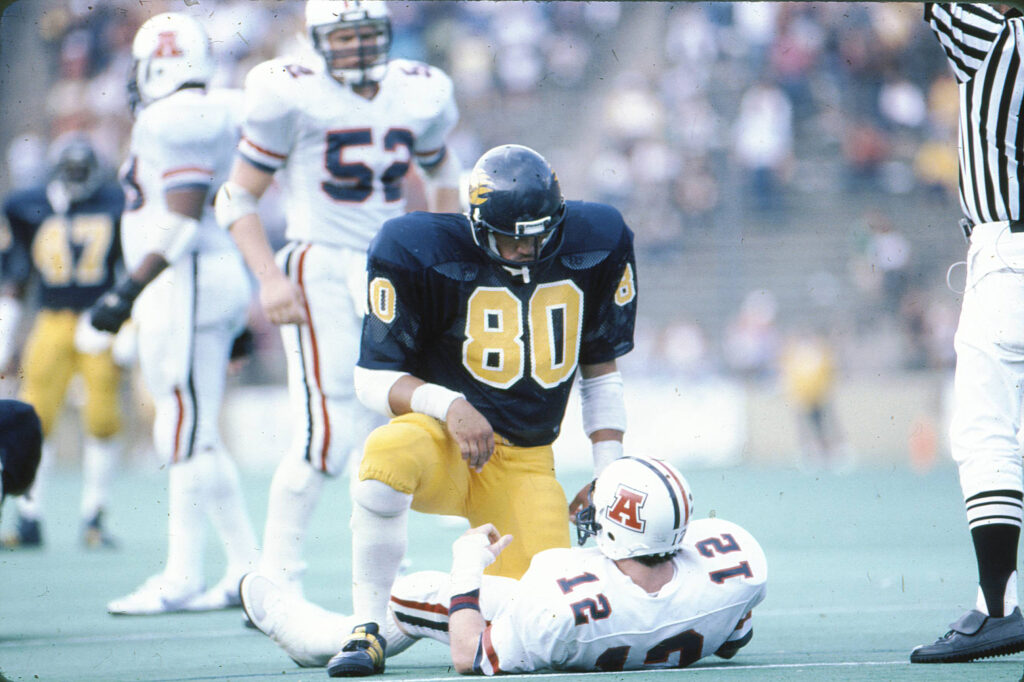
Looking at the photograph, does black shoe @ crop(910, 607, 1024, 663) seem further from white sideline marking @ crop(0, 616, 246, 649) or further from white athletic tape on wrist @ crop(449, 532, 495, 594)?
white sideline marking @ crop(0, 616, 246, 649)

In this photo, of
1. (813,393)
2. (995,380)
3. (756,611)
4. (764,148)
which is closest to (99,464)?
(756,611)

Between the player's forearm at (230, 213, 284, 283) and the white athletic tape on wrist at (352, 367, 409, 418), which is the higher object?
the player's forearm at (230, 213, 284, 283)

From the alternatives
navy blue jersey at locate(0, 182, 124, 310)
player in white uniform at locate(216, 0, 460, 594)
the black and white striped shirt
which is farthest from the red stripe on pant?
navy blue jersey at locate(0, 182, 124, 310)

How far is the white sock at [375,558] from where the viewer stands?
335 cm

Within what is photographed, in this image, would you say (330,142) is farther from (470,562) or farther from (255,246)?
(470,562)

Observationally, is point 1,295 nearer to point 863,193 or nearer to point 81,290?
point 81,290

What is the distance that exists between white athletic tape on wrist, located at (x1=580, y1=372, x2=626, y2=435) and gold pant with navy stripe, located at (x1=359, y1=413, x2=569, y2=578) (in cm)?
15

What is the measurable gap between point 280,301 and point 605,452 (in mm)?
1239

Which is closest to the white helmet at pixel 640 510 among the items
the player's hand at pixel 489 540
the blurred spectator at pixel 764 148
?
the player's hand at pixel 489 540

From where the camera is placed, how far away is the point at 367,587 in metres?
A: 3.39

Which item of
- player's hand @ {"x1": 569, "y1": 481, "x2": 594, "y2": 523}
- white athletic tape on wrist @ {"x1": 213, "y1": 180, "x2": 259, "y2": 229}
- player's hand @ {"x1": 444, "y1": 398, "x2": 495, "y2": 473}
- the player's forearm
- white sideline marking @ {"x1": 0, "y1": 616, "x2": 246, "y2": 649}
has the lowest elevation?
white sideline marking @ {"x1": 0, "y1": 616, "x2": 246, "y2": 649}

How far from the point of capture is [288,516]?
4.42 metres

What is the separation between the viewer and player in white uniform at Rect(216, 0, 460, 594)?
4.43 m

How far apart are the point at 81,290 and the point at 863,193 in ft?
30.8
